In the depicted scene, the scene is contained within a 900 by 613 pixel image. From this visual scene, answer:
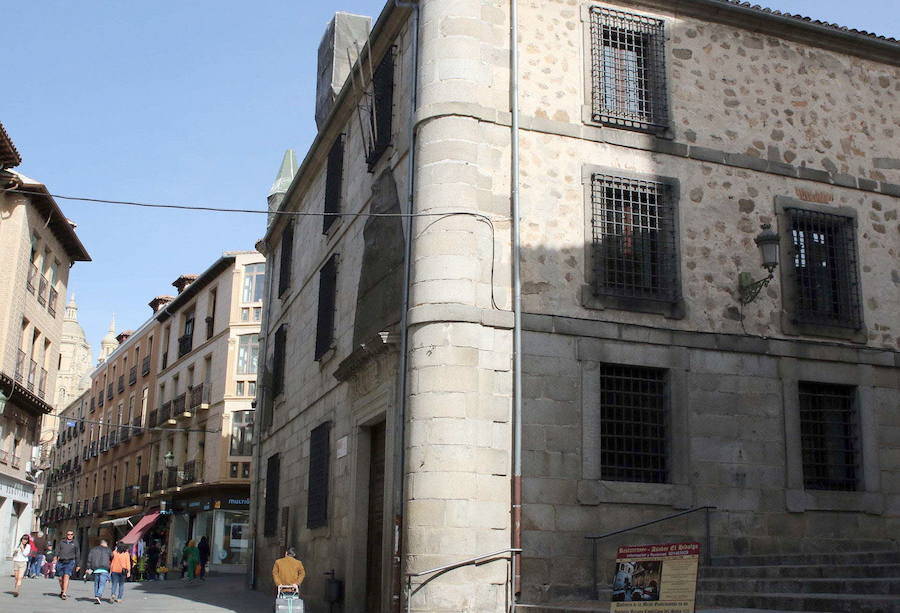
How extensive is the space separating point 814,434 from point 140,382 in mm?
42770

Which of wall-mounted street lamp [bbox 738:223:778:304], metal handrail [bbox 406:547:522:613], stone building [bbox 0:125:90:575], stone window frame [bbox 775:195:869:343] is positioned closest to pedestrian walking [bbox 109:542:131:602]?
stone building [bbox 0:125:90:575]

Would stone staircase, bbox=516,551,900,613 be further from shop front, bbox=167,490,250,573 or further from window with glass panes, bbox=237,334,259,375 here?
window with glass panes, bbox=237,334,259,375

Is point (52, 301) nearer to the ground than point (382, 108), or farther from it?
farther from it

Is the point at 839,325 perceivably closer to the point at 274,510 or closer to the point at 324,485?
the point at 324,485

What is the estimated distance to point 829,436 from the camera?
47.9ft

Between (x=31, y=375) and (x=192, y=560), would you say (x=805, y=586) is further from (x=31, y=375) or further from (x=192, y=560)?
(x=31, y=375)

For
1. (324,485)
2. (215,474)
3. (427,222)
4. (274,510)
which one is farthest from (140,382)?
(427,222)

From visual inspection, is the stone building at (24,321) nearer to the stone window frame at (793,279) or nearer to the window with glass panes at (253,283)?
the window with glass panes at (253,283)

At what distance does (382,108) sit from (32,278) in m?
21.8

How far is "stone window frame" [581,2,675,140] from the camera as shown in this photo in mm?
14539

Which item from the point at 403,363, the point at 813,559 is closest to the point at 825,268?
the point at 813,559

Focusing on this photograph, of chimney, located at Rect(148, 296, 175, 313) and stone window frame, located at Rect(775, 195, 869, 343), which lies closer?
stone window frame, located at Rect(775, 195, 869, 343)

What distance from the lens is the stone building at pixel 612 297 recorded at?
12859 millimetres

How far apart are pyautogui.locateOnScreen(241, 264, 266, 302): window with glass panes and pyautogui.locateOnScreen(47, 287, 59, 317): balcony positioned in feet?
23.4
